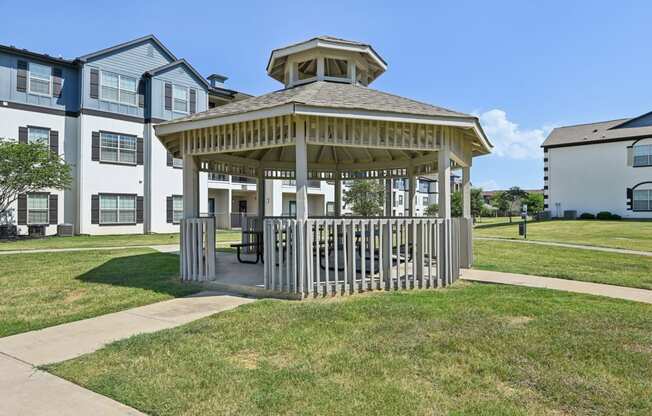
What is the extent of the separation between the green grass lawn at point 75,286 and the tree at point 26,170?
7884mm

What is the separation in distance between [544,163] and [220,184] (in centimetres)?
2754

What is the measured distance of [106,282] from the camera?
7898mm

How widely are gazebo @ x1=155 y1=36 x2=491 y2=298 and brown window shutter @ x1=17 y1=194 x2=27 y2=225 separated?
600 inches

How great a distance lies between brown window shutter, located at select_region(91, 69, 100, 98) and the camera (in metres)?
21.4

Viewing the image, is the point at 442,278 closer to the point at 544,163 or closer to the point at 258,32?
the point at 258,32

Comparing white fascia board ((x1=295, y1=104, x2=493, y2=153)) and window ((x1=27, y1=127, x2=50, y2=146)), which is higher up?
window ((x1=27, y1=127, x2=50, y2=146))

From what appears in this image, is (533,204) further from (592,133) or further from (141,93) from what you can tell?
(141,93)

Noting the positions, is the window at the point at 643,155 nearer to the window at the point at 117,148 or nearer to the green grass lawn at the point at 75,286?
the green grass lawn at the point at 75,286

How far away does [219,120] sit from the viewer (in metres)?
6.95

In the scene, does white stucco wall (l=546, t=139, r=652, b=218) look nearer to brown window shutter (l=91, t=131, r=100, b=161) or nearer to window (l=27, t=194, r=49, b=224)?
brown window shutter (l=91, t=131, r=100, b=161)

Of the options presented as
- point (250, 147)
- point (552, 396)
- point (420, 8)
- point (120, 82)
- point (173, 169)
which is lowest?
point (552, 396)

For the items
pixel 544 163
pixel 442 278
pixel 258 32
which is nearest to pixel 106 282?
pixel 442 278

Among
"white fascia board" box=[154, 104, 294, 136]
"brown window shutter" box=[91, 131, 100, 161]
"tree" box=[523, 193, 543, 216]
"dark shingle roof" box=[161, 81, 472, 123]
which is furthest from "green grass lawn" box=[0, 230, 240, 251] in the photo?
"tree" box=[523, 193, 543, 216]

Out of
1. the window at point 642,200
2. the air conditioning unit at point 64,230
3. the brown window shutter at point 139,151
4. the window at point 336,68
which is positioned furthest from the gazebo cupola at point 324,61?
the window at point 642,200
